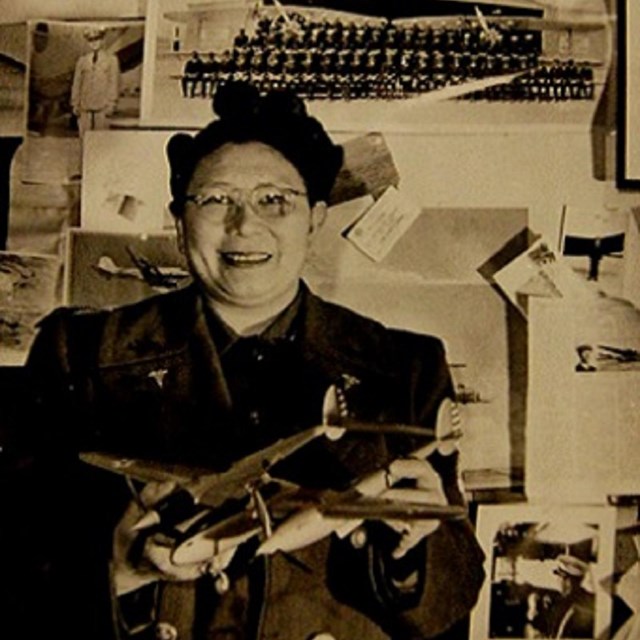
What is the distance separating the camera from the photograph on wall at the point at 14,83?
4.17ft

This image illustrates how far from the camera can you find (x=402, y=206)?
4.08ft

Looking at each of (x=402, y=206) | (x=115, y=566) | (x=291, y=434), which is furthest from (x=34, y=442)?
(x=402, y=206)

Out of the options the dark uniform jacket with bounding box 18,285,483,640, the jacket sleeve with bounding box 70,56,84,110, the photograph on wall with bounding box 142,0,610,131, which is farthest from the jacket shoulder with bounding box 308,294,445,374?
the jacket sleeve with bounding box 70,56,84,110

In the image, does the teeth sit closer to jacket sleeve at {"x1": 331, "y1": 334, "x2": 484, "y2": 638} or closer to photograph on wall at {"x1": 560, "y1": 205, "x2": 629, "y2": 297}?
jacket sleeve at {"x1": 331, "y1": 334, "x2": 484, "y2": 638}

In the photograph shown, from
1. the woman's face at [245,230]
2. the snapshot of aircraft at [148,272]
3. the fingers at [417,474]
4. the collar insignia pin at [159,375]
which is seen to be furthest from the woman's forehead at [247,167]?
the fingers at [417,474]

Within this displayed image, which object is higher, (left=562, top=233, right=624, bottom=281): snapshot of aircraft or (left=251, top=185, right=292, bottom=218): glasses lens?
(left=251, top=185, right=292, bottom=218): glasses lens

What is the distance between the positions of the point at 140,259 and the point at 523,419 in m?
0.45

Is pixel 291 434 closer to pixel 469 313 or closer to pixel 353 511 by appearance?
pixel 353 511

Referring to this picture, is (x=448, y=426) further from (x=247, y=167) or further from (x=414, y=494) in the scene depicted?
(x=247, y=167)

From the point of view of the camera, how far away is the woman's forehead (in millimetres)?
1215

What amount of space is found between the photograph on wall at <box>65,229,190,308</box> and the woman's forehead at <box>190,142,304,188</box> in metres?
0.08

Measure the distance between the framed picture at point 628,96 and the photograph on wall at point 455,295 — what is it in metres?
0.13

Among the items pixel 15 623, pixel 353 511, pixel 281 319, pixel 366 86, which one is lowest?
pixel 15 623

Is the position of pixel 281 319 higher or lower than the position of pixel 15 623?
higher
